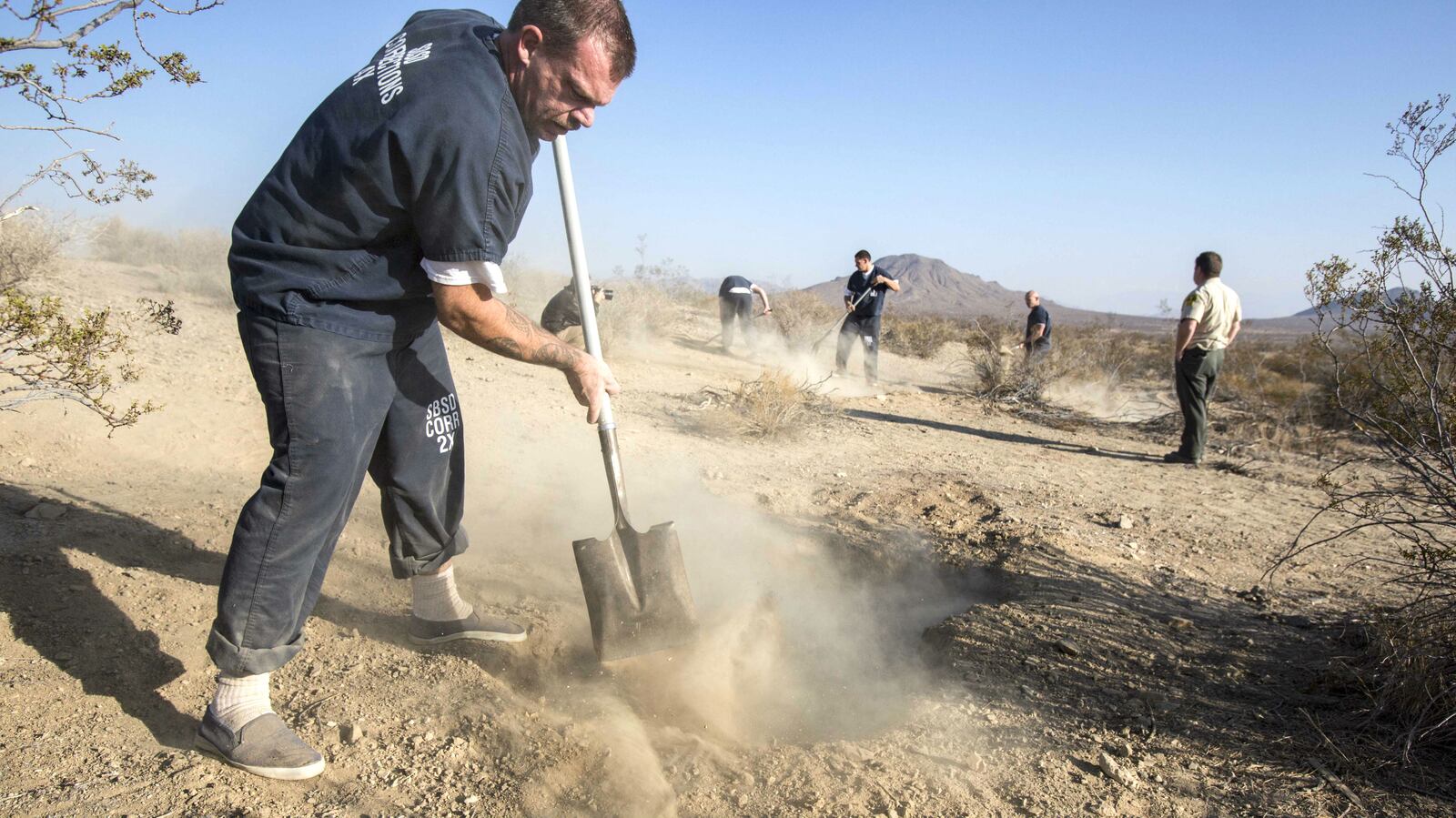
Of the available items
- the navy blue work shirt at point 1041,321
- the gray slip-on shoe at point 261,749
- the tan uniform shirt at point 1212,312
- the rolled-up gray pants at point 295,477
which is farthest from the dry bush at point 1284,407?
the gray slip-on shoe at point 261,749

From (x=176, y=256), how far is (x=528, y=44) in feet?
47.4

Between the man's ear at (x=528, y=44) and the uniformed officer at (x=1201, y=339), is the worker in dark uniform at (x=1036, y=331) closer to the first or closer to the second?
the uniformed officer at (x=1201, y=339)

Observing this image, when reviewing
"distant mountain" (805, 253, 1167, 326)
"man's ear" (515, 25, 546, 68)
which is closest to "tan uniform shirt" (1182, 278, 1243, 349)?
"man's ear" (515, 25, 546, 68)

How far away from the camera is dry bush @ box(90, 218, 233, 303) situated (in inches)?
408

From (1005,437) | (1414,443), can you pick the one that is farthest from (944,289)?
(1414,443)

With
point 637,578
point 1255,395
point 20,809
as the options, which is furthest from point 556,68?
point 1255,395

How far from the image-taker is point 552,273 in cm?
1689

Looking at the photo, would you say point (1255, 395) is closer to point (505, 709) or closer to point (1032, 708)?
point (1032, 708)

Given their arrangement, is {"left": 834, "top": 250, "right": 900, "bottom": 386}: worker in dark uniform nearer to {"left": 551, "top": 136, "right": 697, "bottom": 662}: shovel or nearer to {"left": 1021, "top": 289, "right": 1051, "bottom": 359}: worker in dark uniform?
{"left": 1021, "top": 289, "right": 1051, "bottom": 359}: worker in dark uniform

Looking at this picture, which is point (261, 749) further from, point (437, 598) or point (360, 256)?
point (360, 256)

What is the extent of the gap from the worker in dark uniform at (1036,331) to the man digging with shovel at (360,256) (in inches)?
348

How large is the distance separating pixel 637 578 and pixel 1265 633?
2.28 m

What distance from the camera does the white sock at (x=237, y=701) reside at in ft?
6.51

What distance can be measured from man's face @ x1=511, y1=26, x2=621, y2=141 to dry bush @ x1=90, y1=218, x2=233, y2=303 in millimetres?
9430
